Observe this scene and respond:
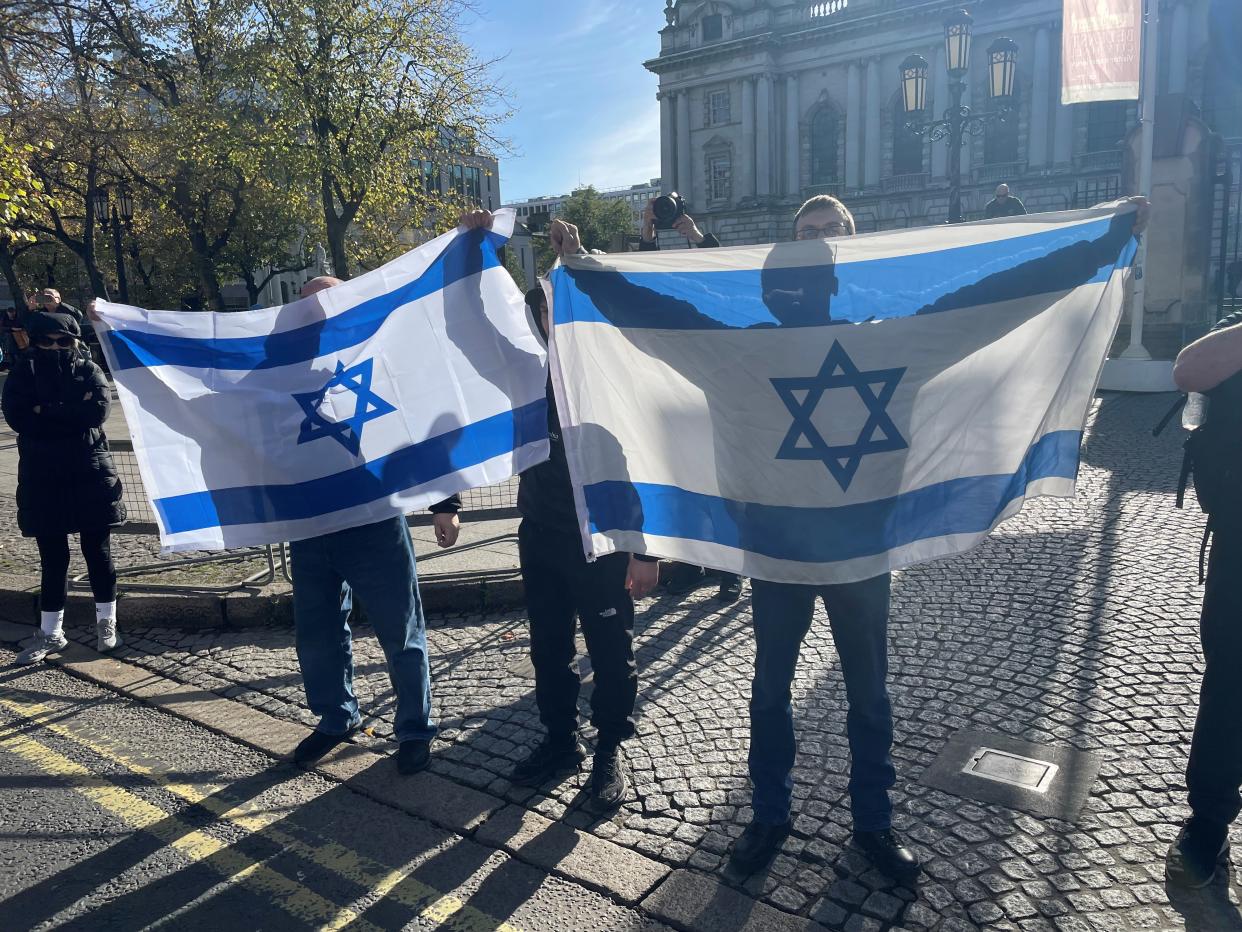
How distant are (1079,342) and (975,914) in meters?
1.92

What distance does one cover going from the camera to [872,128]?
53.2 metres

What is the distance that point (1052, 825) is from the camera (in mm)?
3041

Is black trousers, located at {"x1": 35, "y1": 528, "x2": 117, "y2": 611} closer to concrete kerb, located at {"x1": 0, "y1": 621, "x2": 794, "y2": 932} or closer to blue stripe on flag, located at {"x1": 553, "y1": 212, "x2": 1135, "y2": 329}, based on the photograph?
concrete kerb, located at {"x1": 0, "y1": 621, "x2": 794, "y2": 932}

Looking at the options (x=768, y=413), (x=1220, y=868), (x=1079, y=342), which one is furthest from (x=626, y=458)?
(x=1220, y=868)

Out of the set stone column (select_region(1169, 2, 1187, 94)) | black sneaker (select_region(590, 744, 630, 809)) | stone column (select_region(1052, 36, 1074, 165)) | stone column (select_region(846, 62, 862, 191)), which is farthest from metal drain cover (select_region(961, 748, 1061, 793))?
stone column (select_region(846, 62, 862, 191))

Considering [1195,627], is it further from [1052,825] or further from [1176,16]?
[1176,16]

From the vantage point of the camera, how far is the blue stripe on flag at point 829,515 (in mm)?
2977

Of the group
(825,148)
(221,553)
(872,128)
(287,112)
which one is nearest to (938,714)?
(221,553)

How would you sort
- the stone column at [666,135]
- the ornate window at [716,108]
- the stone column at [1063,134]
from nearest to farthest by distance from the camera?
the stone column at [1063,134] → the ornate window at [716,108] → the stone column at [666,135]

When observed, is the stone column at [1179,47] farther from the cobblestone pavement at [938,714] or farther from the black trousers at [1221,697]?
the black trousers at [1221,697]

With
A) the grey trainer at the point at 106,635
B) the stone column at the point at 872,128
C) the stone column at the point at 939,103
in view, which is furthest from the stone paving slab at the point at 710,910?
the stone column at the point at 872,128

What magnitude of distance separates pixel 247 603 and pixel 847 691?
411cm

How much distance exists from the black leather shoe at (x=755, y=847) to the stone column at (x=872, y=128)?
5534cm

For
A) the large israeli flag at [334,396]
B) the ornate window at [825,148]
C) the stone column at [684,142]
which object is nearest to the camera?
the large israeli flag at [334,396]
